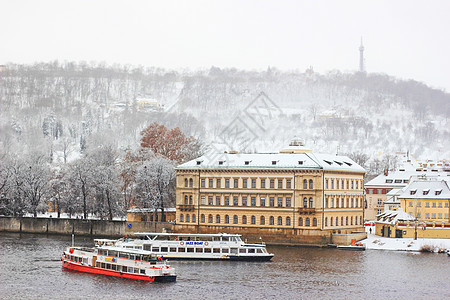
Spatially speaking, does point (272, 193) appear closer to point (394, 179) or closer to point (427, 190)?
point (427, 190)

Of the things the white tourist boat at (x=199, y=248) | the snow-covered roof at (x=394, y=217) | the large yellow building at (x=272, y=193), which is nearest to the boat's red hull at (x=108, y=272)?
the white tourist boat at (x=199, y=248)

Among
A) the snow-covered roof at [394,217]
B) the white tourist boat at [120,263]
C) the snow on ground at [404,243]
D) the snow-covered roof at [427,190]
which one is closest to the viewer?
the white tourist boat at [120,263]

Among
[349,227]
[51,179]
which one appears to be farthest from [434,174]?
[51,179]

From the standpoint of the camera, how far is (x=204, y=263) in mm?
94812

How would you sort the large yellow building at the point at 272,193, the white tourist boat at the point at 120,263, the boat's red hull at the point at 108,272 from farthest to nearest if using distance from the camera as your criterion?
the large yellow building at the point at 272,193 < the white tourist boat at the point at 120,263 < the boat's red hull at the point at 108,272

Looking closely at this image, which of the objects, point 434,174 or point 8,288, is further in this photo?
point 434,174

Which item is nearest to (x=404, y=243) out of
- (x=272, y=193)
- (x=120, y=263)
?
(x=272, y=193)

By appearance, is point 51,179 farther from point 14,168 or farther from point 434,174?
point 434,174

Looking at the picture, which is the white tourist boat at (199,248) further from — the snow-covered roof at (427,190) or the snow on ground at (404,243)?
the snow-covered roof at (427,190)

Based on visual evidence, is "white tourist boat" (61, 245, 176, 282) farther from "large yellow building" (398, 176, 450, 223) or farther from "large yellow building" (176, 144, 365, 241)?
"large yellow building" (398, 176, 450, 223)

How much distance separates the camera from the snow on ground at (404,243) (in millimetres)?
105500

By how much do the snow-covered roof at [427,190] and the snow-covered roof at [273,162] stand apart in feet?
25.0

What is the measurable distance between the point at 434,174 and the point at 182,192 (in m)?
43.7

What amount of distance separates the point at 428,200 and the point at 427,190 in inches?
84.8
